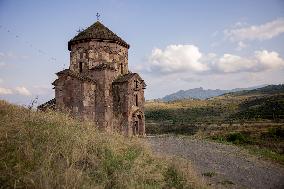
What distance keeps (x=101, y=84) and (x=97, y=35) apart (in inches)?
165

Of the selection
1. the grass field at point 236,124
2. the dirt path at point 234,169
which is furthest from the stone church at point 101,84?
the grass field at point 236,124

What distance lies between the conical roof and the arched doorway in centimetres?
614

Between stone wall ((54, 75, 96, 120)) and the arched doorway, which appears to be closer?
stone wall ((54, 75, 96, 120))

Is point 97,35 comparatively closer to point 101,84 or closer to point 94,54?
point 94,54

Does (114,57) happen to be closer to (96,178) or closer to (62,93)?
(62,93)

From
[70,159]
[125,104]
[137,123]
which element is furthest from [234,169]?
[137,123]

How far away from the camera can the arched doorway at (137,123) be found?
2382 cm

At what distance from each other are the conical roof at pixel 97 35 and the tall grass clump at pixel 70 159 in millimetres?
14512

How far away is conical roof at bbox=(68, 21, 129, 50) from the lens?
902 inches

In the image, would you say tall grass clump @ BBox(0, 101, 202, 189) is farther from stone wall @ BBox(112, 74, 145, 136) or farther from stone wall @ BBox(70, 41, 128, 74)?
stone wall @ BBox(70, 41, 128, 74)

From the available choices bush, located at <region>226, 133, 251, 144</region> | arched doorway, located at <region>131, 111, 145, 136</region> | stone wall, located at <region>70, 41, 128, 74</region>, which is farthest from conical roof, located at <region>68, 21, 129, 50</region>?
bush, located at <region>226, 133, 251, 144</region>

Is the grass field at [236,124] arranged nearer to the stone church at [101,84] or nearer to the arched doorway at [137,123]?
the arched doorway at [137,123]

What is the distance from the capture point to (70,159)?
6.75 metres

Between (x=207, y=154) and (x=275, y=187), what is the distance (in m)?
5.63
